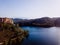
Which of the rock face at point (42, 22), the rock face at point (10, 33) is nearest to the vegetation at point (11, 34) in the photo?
the rock face at point (10, 33)

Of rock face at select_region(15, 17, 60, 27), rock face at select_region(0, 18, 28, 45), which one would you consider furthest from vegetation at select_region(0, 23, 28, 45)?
rock face at select_region(15, 17, 60, 27)

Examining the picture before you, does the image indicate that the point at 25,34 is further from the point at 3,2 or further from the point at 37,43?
the point at 3,2

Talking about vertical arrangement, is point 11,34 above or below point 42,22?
below

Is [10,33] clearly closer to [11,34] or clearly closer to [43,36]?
[11,34]

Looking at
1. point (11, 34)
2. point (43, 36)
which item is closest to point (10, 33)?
point (11, 34)

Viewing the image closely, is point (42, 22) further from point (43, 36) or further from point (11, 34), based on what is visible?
point (11, 34)

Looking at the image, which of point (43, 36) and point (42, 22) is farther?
point (43, 36)
